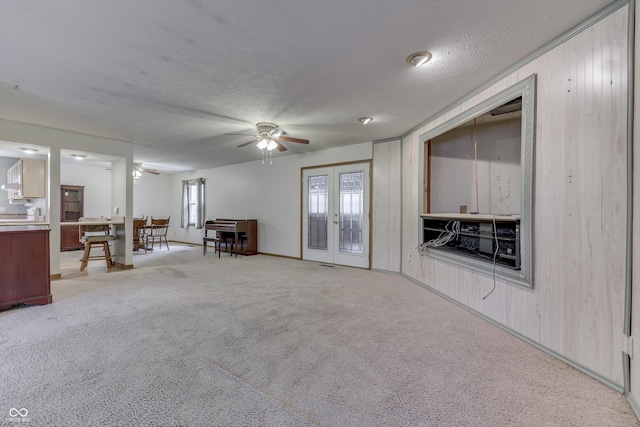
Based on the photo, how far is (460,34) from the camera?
2.02 meters

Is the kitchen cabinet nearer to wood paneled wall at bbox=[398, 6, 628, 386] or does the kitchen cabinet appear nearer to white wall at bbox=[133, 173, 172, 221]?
white wall at bbox=[133, 173, 172, 221]

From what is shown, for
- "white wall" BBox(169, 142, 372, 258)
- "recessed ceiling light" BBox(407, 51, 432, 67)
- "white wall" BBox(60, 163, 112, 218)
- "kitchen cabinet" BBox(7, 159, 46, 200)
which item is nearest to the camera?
"recessed ceiling light" BBox(407, 51, 432, 67)

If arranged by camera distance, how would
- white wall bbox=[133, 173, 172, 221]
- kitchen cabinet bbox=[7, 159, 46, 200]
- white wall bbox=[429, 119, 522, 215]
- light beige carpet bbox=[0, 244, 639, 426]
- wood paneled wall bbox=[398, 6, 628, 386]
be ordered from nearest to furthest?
1. light beige carpet bbox=[0, 244, 639, 426]
2. wood paneled wall bbox=[398, 6, 628, 386]
3. white wall bbox=[429, 119, 522, 215]
4. kitchen cabinet bbox=[7, 159, 46, 200]
5. white wall bbox=[133, 173, 172, 221]

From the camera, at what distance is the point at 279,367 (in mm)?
1912

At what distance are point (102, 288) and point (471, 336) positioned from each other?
181 inches

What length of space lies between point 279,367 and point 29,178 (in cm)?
721

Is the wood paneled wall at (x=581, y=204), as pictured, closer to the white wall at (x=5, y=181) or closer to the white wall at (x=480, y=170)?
the white wall at (x=480, y=170)

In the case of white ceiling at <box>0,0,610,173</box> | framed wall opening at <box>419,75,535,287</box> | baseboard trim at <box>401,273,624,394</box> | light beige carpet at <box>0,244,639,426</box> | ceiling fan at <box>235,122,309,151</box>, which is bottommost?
light beige carpet at <box>0,244,639,426</box>

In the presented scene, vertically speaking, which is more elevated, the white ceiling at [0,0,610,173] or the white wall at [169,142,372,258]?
the white ceiling at [0,0,610,173]

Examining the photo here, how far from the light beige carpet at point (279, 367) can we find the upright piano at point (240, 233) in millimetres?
3242

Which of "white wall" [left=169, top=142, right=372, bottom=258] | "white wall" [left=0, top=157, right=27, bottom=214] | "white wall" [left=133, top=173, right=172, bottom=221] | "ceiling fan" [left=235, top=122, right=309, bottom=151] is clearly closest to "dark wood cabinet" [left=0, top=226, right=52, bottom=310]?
"ceiling fan" [left=235, top=122, right=309, bottom=151]

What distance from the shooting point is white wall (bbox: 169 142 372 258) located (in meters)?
5.97

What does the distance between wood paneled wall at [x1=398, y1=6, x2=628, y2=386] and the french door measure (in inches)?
118

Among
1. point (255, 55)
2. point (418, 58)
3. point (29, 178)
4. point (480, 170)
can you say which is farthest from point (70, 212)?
point (480, 170)
